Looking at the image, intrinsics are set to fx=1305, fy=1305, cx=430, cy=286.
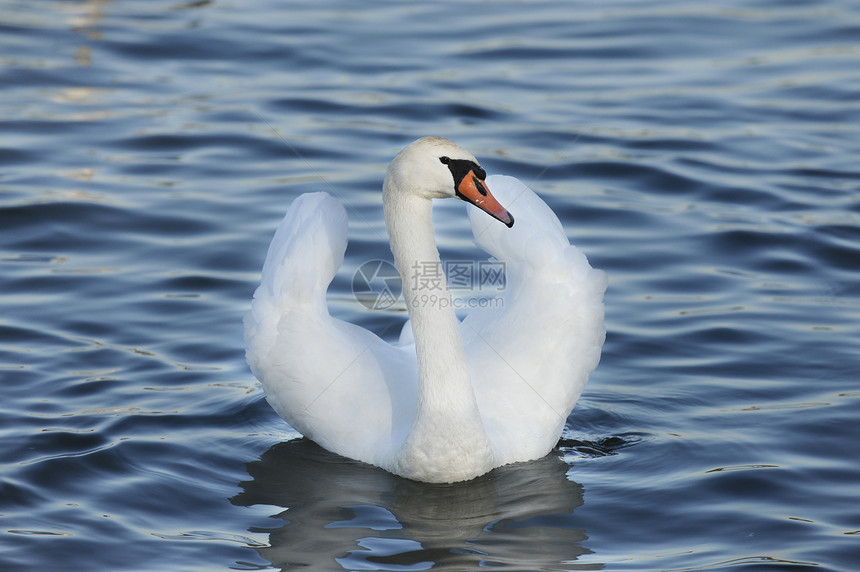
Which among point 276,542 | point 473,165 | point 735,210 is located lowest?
point 276,542

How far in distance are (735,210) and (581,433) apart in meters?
4.01

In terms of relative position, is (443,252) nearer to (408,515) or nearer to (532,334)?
(532,334)

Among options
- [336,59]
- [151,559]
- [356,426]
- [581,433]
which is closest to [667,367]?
[581,433]

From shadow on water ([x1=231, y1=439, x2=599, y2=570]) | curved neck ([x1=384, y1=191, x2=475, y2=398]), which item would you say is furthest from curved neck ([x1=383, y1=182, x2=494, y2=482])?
shadow on water ([x1=231, y1=439, x2=599, y2=570])

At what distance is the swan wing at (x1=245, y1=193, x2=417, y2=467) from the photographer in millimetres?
7367

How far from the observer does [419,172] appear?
6.68 metres

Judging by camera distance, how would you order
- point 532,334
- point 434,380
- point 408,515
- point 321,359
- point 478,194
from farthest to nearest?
point 532,334 → point 321,359 → point 434,380 → point 408,515 → point 478,194

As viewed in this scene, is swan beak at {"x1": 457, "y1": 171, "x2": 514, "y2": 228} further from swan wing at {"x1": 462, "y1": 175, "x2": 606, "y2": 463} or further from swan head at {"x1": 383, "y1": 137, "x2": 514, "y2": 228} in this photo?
swan wing at {"x1": 462, "y1": 175, "x2": 606, "y2": 463}

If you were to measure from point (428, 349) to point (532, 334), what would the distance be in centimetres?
77

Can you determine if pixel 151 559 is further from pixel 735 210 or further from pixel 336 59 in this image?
pixel 336 59

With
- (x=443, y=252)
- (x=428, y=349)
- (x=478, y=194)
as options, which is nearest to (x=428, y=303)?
(x=428, y=349)

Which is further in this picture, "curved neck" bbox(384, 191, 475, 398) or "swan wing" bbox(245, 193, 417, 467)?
"swan wing" bbox(245, 193, 417, 467)

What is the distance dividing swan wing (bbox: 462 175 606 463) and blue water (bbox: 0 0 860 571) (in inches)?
11.5

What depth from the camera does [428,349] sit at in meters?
7.10
